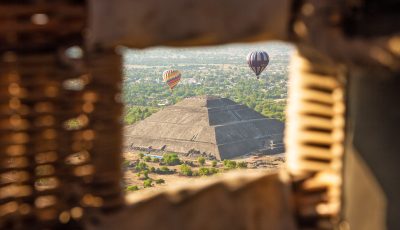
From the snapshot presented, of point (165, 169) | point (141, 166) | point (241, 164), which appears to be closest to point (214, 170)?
point (165, 169)

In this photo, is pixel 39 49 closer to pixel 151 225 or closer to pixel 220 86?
pixel 151 225

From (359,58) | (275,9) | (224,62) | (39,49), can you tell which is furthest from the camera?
(224,62)

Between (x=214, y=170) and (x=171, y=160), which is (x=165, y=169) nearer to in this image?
(x=214, y=170)

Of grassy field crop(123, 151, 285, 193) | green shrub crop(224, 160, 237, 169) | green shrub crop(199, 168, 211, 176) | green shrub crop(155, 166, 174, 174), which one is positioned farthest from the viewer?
green shrub crop(224, 160, 237, 169)

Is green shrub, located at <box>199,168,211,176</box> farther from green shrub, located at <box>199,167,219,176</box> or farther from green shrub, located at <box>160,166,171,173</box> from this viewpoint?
green shrub, located at <box>160,166,171,173</box>

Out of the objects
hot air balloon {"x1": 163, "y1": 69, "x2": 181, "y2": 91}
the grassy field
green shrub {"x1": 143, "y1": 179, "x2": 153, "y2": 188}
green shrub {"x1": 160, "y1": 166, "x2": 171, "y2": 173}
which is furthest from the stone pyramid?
green shrub {"x1": 143, "y1": 179, "x2": 153, "y2": 188}

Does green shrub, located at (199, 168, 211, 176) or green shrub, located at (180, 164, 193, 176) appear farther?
green shrub, located at (199, 168, 211, 176)

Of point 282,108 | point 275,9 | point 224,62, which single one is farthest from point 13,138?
point 224,62

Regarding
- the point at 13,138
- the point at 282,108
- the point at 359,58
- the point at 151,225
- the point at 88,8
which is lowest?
the point at 282,108

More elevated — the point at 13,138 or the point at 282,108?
the point at 13,138
